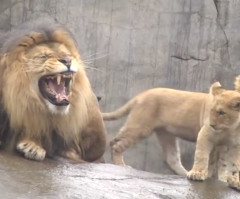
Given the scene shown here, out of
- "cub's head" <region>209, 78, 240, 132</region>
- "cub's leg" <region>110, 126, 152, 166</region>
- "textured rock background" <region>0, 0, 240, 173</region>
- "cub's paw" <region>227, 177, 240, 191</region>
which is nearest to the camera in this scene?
"cub's paw" <region>227, 177, 240, 191</region>

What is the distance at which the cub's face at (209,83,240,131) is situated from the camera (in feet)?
11.8

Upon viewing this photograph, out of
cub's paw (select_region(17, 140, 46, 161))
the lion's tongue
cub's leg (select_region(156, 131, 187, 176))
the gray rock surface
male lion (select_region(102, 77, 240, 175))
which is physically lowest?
cub's leg (select_region(156, 131, 187, 176))

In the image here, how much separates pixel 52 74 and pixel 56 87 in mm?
70

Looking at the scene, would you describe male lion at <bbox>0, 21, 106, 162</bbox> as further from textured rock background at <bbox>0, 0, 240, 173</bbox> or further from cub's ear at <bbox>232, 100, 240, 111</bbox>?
textured rock background at <bbox>0, 0, 240, 173</bbox>

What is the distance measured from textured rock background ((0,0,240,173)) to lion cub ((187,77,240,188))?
3548mm

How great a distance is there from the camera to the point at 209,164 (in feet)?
12.5

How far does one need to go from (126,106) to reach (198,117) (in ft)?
2.37

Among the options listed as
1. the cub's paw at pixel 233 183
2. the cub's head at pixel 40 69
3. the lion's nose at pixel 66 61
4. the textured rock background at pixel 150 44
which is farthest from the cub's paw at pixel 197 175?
the textured rock background at pixel 150 44

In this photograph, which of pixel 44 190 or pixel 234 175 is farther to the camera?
pixel 234 175

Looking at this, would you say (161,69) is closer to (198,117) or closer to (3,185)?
(198,117)

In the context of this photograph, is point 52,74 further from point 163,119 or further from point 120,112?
point 120,112

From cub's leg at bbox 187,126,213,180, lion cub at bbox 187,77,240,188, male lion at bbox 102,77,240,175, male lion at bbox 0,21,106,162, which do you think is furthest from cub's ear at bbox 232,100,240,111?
male lion at bbox 102,77,240,175

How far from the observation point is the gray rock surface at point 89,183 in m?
2.67

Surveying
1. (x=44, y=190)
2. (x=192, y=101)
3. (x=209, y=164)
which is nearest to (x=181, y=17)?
(x=192, y=101)
